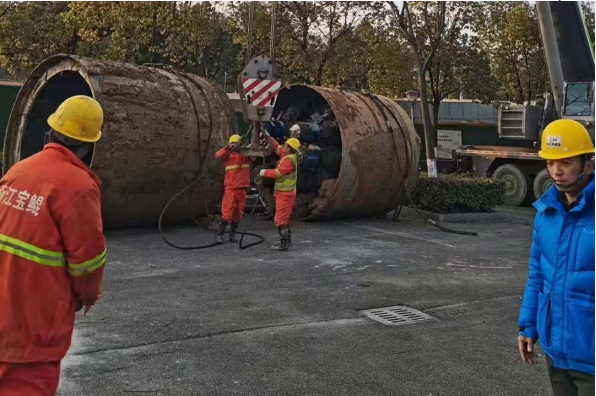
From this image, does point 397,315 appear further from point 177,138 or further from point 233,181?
point 177,138

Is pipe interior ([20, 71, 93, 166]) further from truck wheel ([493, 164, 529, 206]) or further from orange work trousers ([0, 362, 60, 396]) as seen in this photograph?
truck wheel ([493, 164, 529, 206])

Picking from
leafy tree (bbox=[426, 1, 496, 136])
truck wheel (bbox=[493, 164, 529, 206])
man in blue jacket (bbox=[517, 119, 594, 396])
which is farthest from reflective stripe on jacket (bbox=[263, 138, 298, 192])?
leafy tree (bbox=[426, 1, 496, 136])

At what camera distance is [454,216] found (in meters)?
12.4

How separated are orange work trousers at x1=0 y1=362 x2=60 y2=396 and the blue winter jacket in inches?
82.1

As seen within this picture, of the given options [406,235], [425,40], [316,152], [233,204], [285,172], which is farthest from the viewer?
[425,40]

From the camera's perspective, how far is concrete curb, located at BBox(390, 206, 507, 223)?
484 inches

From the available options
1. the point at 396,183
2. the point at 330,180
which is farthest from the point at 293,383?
the point at 396,183

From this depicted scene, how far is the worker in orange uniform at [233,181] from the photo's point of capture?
913 cm

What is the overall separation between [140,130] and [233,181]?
4.92ft

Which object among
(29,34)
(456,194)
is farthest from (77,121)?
(29,34)

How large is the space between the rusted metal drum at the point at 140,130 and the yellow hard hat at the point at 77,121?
6.02 m

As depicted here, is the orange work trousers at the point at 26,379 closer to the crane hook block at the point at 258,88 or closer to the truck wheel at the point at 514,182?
the crane hook block at the point at 258,88

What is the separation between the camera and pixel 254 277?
7.05 meters

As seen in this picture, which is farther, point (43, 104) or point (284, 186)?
point (43, 104)
